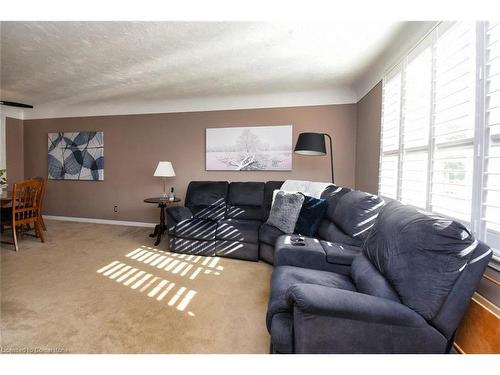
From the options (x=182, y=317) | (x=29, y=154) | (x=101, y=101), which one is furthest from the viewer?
(x=29, y=154)

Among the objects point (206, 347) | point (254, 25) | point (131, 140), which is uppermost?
point (254, 25)

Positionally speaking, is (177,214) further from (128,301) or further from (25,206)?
(25,206)

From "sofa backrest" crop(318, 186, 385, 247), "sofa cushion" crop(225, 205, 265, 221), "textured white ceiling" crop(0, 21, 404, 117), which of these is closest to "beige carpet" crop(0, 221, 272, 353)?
"sofa cushion" crop(225, 205, 265, 221)

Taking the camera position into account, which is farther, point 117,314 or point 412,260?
point 117,314

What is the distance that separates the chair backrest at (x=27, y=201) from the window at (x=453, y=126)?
4.61m

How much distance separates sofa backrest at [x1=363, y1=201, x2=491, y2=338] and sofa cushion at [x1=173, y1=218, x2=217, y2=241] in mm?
2268

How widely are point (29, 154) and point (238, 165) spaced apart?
187 inches

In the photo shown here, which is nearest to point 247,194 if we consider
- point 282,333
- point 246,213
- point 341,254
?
point 246,213

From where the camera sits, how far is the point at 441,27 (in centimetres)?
166

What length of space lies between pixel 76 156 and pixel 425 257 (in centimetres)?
596

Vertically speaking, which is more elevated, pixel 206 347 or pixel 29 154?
pixel 29 154

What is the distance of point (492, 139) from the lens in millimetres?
1219
